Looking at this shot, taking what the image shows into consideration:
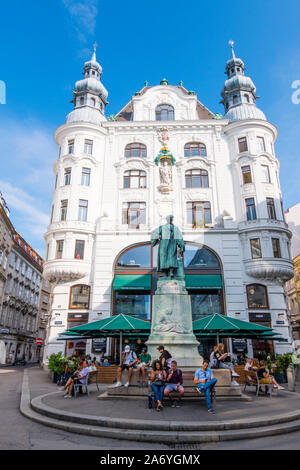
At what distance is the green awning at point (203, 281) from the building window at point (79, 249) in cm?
860

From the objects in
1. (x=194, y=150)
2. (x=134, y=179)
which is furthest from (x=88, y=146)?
(x=194, y=150)

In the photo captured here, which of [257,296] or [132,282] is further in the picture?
[257,296]

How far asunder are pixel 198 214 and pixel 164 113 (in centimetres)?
1142

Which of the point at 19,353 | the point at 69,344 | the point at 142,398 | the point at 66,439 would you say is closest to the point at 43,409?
the point at 66,439

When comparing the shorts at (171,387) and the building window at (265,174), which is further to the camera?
the building window at (265,174)

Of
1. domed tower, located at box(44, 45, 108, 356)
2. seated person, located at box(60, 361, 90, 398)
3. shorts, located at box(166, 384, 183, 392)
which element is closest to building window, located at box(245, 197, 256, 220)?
domed tower, located at box(44, 45, 108, 356)

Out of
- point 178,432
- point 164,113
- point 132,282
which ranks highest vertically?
point 164,113

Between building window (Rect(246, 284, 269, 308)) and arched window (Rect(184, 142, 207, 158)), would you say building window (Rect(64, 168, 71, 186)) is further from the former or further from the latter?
building window (Rect(246, 284, 269, 308))

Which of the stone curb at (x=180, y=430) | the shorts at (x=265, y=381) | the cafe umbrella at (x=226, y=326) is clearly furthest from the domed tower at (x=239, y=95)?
the stone curb at (x=180, y=430)

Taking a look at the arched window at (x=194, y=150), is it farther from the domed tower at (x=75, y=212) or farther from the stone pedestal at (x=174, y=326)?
the stone pedestal at (x=174, y=326)

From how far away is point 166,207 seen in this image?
2688 centimetres

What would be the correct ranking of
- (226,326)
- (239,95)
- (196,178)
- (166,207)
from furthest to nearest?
1. (239,95)
2. (196,178)
3. (166,207)
4. (226,326)

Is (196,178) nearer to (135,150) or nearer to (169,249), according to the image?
(135,150)

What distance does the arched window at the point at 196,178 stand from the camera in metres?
28.0
